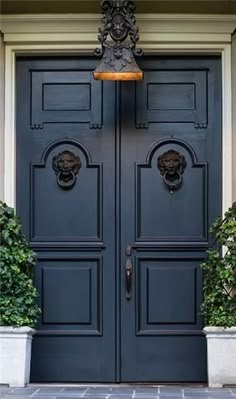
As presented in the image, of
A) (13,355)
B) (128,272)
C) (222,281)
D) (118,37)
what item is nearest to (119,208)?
(128,272)

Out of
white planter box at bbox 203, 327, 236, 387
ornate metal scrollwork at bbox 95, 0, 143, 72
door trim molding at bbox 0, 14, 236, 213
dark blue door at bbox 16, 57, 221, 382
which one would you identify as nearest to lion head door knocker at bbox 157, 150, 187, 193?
dark blue door at bbox 16, 57, 221, 382

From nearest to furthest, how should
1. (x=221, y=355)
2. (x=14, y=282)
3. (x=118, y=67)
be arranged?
(x=221, y=355) < (x=14, y=282) < (x=118, y=67)

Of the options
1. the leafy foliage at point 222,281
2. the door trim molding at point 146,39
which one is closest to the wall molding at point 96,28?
the door trim molding at point 146,39

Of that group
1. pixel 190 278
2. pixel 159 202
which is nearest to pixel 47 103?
pixel 159 202

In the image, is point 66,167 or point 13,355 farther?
point 66,167

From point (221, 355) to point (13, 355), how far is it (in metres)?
1.55

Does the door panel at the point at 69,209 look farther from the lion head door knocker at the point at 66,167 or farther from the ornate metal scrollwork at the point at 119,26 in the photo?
the ornate metal scrollwork at the point at 119,26

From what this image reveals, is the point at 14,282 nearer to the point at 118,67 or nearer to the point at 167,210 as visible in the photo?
the point at 167,210

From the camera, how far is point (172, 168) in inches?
259

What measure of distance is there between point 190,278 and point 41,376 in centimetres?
146

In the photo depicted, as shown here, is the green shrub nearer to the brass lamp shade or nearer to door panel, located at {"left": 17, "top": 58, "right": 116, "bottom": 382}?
door panel, located at {"left": 17, "top": 58, "right": 116, "bottom": 382}

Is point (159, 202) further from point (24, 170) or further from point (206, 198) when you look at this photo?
point (24, 170)

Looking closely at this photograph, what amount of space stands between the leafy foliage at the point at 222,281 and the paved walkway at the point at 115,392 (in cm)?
52

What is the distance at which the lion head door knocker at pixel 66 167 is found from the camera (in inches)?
262
